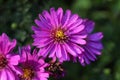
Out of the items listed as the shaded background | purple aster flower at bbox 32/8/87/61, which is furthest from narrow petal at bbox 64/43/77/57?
the shaded background

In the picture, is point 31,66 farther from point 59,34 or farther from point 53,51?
point 59,34

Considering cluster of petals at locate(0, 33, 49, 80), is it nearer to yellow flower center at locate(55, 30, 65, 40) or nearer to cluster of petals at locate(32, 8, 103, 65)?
cluster of petals at locate(32, 8, 103, 65)

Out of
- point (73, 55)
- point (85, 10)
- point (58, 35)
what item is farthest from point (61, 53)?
point (85, 10)

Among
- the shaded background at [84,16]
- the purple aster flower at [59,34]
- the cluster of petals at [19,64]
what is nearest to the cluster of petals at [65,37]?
the purple aster flower at [59,34]

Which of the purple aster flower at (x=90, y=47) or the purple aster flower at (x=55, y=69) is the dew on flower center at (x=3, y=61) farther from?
the purple aster flower at (x=90, y=47)

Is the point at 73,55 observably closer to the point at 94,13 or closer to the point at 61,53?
the point at 61,53

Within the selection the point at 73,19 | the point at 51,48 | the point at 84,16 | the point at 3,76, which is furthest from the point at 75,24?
the point at 84,16
